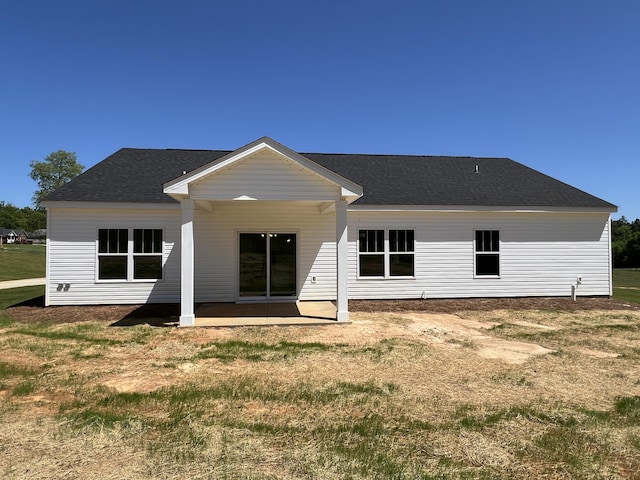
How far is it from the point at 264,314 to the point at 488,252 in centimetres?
860

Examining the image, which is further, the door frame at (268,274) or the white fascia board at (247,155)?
the door frame at (268,274)

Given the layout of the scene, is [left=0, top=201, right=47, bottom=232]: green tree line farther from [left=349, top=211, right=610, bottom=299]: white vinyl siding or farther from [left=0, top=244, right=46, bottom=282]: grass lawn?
[left=349, top=211, right=610, bottom=299]: white vinyl siding

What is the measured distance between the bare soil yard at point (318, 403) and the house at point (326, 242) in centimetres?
374

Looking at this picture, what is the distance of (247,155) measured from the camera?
9.30 m

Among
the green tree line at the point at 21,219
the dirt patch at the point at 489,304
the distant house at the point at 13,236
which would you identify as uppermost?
the green tree line at the point at 21,219

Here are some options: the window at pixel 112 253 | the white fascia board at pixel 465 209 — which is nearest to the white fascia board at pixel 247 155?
the white fascia board at pixel 465 209

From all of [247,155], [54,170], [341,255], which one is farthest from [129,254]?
[54,170]

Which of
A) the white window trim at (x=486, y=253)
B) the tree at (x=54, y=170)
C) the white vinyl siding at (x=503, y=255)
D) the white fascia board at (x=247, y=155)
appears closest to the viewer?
the white fascia board at (x=247, y=155)

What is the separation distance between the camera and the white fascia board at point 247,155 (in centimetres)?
913

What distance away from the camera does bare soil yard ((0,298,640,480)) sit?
3553mm

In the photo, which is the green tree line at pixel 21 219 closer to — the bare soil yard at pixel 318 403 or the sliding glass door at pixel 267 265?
the sliding glass door at pixel 267 265

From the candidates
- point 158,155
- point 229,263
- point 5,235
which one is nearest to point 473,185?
point 229,263

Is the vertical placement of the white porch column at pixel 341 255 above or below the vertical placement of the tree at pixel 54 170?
A: below

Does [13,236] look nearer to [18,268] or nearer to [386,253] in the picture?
[18,268]
